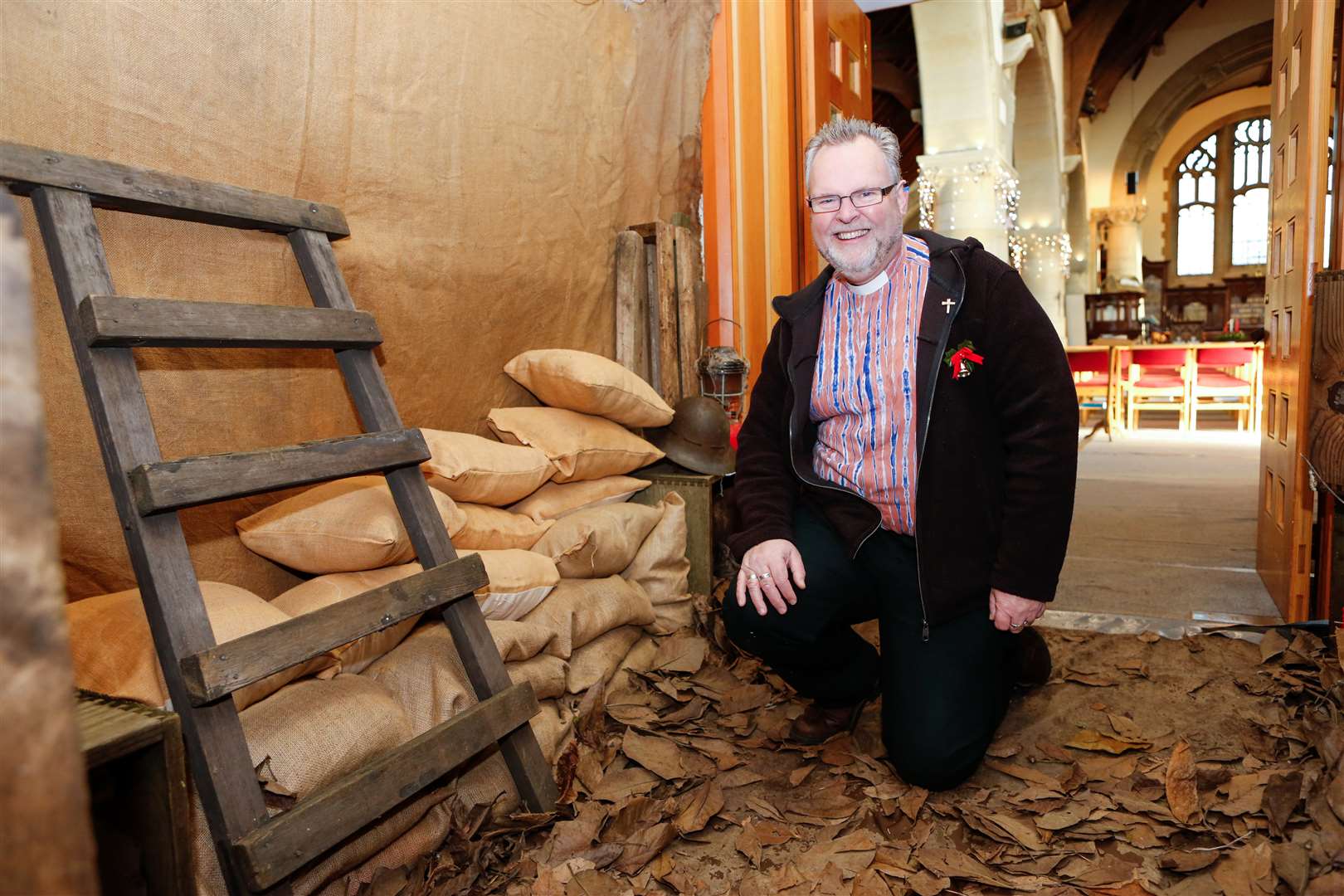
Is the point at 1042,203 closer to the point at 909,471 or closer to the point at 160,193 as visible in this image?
the point at 909,471

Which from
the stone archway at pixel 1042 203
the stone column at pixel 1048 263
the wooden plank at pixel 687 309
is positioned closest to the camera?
the wooden plank at pixel 687 309

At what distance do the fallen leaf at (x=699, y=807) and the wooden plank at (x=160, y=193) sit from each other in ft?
4.44

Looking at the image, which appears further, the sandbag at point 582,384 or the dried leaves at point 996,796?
the sandbag at point 582,384

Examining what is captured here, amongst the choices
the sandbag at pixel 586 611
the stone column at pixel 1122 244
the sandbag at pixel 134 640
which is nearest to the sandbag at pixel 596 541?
the sandbag at pixel 586 611

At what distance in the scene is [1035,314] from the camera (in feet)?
5.85

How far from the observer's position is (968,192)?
7.72 m

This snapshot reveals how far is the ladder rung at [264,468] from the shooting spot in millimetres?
1309

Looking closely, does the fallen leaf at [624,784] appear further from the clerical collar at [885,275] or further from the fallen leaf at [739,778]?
the clerical collar at [885,275]

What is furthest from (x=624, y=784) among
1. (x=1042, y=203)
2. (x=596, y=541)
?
(x=1042, y=203)

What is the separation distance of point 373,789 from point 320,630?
0.84ft

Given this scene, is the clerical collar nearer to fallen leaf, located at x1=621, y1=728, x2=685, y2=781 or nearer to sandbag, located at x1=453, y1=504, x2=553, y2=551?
sandbag, located at x1=453, y1=504, x2=553, y2=551

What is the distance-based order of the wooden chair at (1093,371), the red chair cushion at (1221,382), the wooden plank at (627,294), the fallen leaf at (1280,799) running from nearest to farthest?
the fallen leaf at (1280,799) → the wooden plank at (627,294) → the red chair cushion at (1221,382) → the wooden chair at (1093,371)

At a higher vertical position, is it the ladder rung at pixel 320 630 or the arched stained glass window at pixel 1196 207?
the arched stained glass window at pixel 1196 207

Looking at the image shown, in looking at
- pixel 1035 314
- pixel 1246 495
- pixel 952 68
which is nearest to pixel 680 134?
pixel 1035 314
